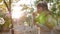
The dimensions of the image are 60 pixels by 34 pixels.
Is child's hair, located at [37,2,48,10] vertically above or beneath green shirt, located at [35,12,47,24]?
above

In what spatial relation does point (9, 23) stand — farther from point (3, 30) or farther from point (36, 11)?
point (36, 11)

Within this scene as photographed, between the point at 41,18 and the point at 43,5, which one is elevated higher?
the point at 43,5

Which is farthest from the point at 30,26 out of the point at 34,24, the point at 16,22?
the point at 16,22

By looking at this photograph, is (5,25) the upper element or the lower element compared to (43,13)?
lower

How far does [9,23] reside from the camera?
1.19 metres

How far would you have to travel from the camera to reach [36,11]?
1.20m

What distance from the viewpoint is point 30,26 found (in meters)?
1.18

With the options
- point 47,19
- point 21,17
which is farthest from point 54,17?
point 21,17

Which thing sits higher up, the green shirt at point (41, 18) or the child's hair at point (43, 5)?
the child's hair at point (43, 5)

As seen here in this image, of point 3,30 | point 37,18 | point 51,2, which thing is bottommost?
point 3,30

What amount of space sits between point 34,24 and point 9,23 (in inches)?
9.9

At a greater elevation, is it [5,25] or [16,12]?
[16,12]

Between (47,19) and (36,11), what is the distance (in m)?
0.14

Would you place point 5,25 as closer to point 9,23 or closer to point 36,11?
point 9,23
